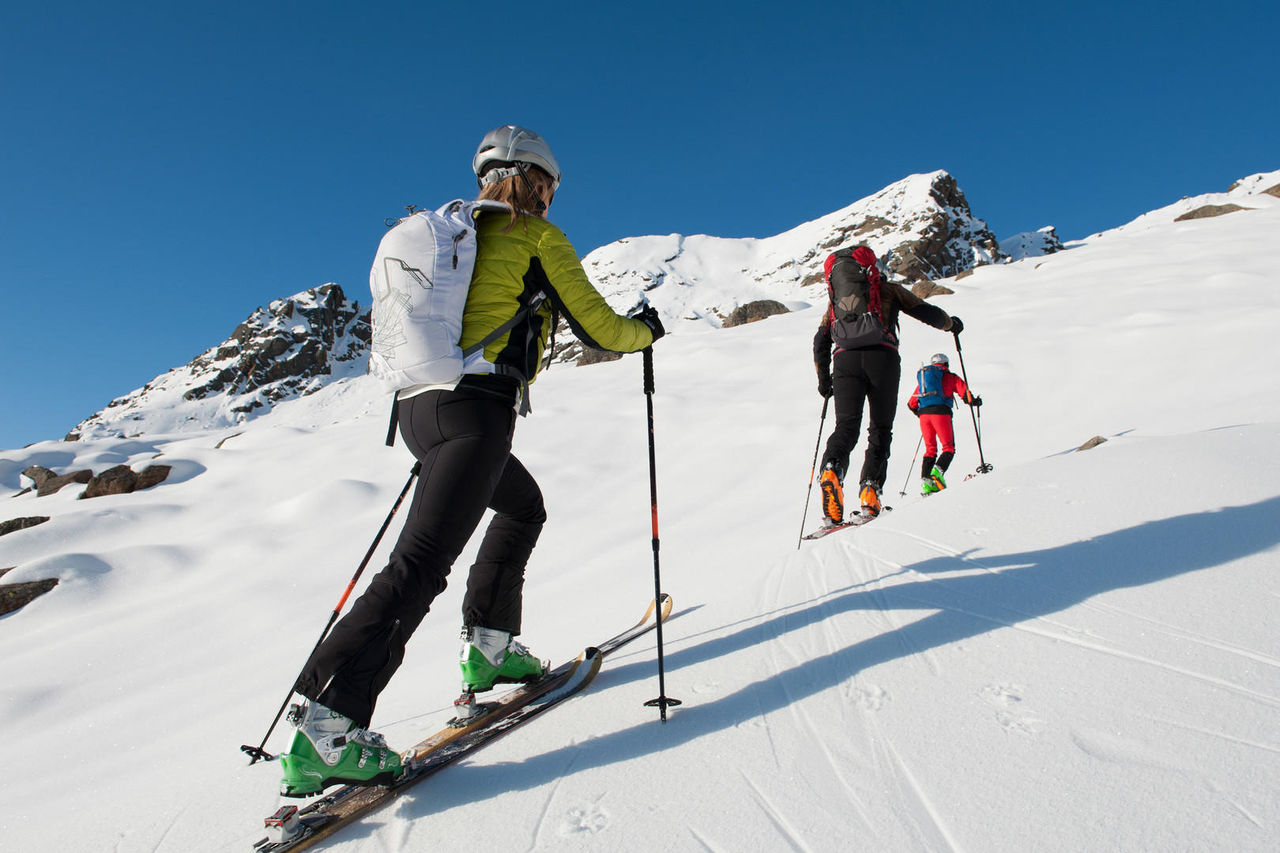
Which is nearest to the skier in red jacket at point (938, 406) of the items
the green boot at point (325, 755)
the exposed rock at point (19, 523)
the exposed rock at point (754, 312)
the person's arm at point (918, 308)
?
the person's arm at point (918, 308)

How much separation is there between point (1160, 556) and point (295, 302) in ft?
584

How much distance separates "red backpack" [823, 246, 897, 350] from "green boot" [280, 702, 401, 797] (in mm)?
4131

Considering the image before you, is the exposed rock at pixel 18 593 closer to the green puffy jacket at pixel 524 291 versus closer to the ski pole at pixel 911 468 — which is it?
the green puffy jacket at pixel 524 291

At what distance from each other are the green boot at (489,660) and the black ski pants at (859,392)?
2.99m

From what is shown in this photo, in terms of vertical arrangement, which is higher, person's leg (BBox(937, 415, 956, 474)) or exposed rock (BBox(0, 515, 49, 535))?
exposed rock (BBox(0, 515, 49, 535))

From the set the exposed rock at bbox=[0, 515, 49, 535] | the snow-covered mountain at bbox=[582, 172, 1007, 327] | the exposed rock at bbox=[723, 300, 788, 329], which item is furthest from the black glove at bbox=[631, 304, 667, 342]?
the snow-covered mountain at bbox=[582, 172, 1007, 327]

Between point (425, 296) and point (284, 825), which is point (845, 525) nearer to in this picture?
point (425, 296)

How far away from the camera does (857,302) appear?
16.2ft

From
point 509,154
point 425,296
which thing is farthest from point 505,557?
point 509,154

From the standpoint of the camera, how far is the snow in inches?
64.7

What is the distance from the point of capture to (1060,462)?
5008 mm

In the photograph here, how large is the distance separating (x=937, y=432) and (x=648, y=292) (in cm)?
12508

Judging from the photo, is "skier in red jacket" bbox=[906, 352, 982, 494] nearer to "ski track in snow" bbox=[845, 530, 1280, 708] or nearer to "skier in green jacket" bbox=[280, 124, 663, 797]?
"ski track in snow" bbox=[845, 530, 1280, 708]

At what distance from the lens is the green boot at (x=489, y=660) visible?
2.64 meters
